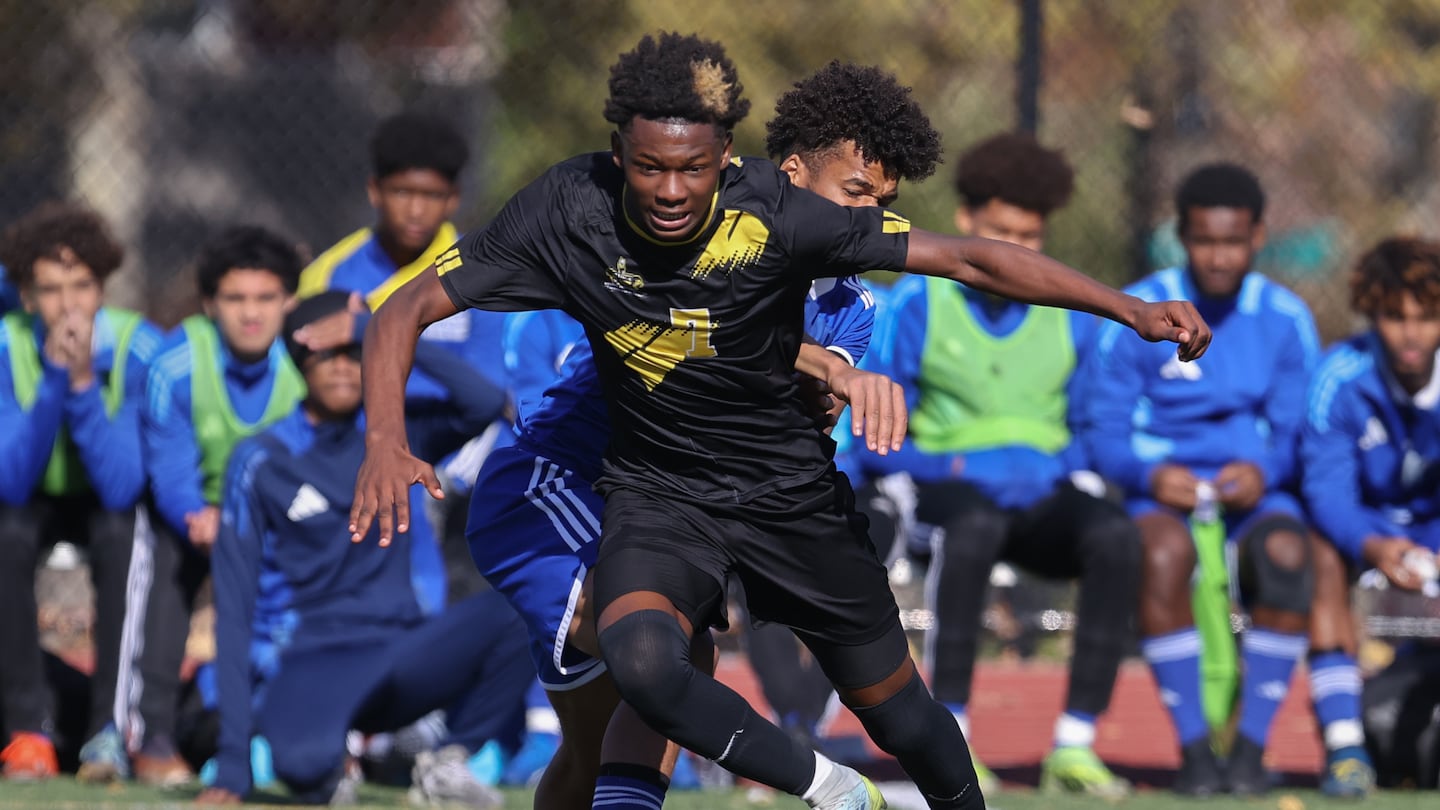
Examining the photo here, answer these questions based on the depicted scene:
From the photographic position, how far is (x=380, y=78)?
9.15 metres

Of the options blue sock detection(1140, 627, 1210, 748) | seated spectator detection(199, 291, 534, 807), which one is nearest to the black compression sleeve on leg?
seated spectator detection(199, 291, 534, 807)

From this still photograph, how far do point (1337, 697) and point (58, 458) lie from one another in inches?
166

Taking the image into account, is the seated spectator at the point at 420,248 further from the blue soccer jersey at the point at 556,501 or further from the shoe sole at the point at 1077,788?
the blue soccer jersey at the point at 556,501

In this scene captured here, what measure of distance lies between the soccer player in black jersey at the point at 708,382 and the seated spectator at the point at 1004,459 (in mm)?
2185

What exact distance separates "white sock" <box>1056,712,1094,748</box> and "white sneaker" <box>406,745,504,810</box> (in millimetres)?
1802

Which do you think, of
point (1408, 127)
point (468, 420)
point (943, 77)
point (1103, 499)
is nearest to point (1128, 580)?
point (1103, 499)

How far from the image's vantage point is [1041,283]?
3881 millimetres

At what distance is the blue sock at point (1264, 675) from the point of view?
6.32 meters

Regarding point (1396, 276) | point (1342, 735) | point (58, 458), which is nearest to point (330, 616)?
point (58, 458)

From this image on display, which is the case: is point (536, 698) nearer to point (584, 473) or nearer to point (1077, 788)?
point (1077, 788)

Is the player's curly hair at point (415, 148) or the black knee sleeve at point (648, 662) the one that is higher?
the player's curly hair at point (415, 148)

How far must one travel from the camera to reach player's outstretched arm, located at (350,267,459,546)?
3607 mm

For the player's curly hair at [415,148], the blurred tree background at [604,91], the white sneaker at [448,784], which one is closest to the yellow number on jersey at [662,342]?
the white sneaker at [448,784]

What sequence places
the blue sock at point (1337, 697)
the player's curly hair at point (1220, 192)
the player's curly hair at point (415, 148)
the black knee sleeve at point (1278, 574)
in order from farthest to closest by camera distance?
the player's curly hair at point (415, 148) → the player's curly hair at point (1220, 192) → the black knee sleeve at point (1278, 574) → the blue sock at point (1337, 697)
